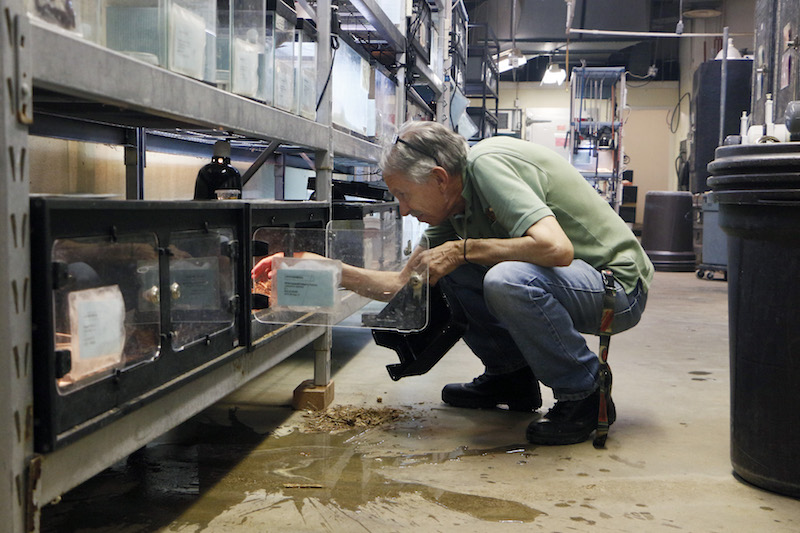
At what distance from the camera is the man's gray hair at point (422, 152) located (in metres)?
1.84

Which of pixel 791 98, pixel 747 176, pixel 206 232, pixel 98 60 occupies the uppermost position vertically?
pixel 791 98

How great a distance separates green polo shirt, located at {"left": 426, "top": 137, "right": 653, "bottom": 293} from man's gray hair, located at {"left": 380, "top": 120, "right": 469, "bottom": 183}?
0.20ft

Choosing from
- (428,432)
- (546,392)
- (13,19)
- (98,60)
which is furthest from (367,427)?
(13,19)

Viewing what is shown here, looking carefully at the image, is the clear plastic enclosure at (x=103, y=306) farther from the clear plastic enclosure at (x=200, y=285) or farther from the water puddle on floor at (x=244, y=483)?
the water puddle on floor at (x=244, y=483)

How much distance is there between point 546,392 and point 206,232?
4.66 ft

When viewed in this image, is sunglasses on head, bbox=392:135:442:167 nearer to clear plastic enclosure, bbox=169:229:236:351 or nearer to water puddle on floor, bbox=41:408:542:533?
clear plastic enclosure, bbox=169:229:236:351

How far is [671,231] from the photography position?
7.58m

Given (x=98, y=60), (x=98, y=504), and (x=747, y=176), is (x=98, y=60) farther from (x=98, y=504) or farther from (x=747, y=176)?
(x=747, y=176)

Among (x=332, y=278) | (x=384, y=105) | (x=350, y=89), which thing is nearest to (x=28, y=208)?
(x=332, y=278)

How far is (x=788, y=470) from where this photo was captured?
4.96 ft

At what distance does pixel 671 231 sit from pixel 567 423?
20.3ft

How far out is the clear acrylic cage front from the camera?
1.60 meters

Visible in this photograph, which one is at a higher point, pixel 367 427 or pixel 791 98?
pixel 791 98

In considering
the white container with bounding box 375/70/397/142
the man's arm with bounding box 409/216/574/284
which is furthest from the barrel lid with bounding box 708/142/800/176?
the white container with bounding box 375/70/397/142
